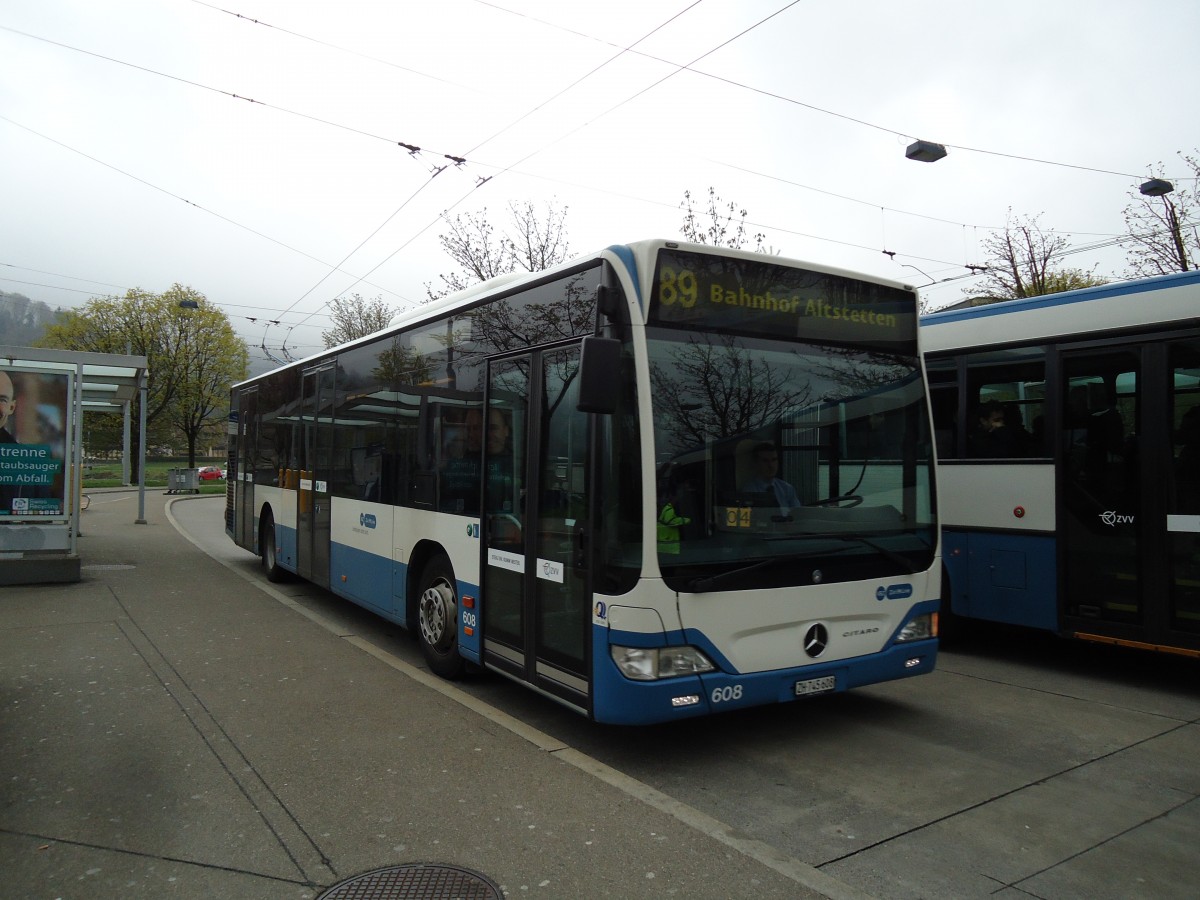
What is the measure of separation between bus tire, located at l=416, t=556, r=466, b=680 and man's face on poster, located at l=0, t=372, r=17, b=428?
7.62 m

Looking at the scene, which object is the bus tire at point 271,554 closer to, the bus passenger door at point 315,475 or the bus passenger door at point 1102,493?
the bus passenger door at point 315,475

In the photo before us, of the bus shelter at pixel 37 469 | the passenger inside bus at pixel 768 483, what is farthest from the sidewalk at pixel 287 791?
the bus shelter at pixel 37 469

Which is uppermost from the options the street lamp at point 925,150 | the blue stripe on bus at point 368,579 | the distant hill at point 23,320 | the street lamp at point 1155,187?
the distant hill at point 23,320

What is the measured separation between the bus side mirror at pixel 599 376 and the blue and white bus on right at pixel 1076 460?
4536mm

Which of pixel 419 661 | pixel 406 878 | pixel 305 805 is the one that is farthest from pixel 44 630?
pixel 406 878

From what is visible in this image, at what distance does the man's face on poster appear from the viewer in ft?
37.0

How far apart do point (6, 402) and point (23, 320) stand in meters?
69.4

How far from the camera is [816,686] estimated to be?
5.22 meters

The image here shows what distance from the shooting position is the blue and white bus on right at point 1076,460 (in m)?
6.43

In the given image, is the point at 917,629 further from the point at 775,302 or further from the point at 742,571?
the point at 775,302

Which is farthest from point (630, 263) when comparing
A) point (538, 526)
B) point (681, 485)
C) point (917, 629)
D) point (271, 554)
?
point (271, 554)

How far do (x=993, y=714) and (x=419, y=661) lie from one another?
4.70 meters

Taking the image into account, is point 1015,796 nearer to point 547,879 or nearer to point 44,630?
point 547,879

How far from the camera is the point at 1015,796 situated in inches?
184
